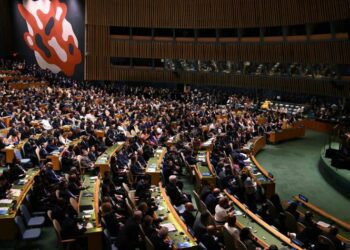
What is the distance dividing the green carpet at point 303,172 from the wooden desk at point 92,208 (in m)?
4.90

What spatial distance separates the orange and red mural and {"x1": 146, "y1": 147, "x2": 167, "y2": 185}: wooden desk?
16.3 metres

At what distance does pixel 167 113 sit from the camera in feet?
57.6

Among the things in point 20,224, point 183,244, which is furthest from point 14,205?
point 183,244

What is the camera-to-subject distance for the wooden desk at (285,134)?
640 inches

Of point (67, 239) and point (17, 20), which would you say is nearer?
point (67, 239)

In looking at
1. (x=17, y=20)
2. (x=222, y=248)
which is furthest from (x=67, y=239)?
(x=17, y=20)

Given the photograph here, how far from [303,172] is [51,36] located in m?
19.9

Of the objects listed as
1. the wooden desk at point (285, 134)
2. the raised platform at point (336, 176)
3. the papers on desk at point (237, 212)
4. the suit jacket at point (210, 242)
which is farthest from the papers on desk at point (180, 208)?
the wooden desk at point (285, 134)

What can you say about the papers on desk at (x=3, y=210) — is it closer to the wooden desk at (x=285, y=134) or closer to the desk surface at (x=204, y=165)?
the desk surface at (x=204, y=165)

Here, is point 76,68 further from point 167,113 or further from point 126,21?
point 167,113

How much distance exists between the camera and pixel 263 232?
6.38 m

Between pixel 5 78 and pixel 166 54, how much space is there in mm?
9870

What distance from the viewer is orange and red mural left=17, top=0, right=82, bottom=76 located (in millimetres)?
25828

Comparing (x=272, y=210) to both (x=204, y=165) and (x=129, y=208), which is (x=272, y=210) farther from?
(x=204, y=165)
